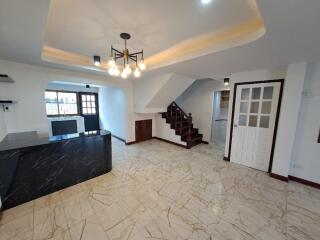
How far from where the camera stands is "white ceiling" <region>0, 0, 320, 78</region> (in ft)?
4.31

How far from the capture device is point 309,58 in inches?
92.5

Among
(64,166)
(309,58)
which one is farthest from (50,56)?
(309,58)

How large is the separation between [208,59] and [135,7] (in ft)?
5.15

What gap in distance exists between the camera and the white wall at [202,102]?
16.6 feet

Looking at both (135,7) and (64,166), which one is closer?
(135,7)

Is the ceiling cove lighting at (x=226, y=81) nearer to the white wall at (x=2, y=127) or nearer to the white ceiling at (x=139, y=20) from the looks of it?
the white ceiling at (x=139, y=20)

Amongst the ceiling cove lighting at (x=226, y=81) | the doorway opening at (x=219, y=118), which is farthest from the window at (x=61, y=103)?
the ceiling cove lighting at (x=226, y=81)

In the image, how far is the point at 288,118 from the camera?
9.05ft

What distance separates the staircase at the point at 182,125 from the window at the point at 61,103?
4517mm

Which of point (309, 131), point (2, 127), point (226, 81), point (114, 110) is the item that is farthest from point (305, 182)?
point (2, 127)

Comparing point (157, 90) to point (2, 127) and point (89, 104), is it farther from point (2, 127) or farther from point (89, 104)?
point (89, 104)

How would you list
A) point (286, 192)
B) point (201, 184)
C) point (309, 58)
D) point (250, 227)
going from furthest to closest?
point (201, 184)
point (286, 192)
point (309, 58)
point (250, 227)

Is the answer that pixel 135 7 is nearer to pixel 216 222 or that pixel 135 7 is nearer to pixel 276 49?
pixel 276 49

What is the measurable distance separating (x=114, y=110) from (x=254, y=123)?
489 centimetres
